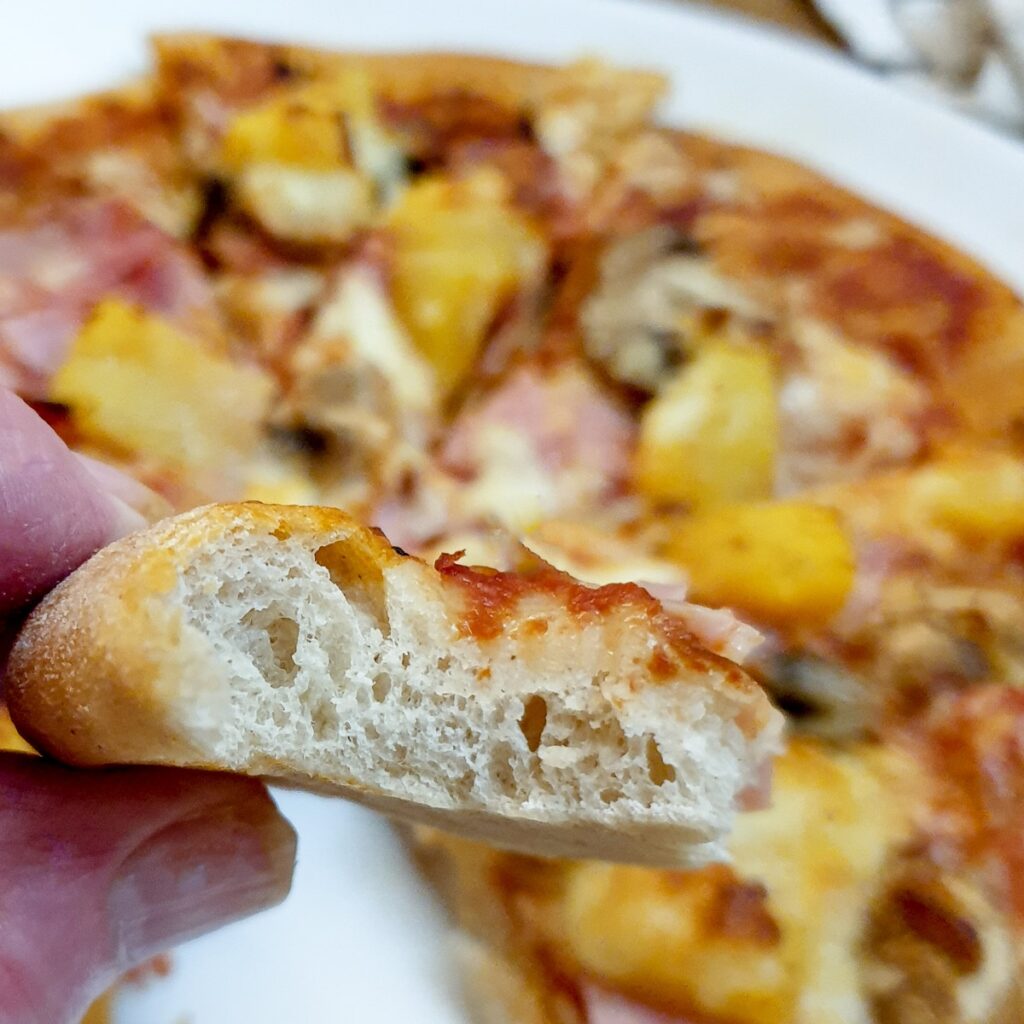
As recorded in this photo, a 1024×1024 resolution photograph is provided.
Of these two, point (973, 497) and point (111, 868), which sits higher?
point (111, 868)

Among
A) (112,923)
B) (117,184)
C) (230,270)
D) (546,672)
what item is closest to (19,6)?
(117,184)

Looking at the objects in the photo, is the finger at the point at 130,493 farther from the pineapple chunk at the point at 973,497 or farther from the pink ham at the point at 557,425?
the pineapple chunk at the point at 973,497

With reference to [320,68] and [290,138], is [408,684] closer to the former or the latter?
[290,138]

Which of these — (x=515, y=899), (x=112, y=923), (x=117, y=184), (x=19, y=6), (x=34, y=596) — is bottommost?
(x=515, y=899)

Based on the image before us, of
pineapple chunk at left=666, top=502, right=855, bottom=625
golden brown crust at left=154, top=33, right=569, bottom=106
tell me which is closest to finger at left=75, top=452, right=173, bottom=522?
pineapple chunk at left=666, top=502, right=855, bottom=625

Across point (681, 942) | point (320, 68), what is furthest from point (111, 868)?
point (320, 68)

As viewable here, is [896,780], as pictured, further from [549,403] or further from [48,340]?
[48,340]

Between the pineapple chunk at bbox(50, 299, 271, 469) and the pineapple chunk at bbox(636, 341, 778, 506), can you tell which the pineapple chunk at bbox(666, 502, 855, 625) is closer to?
the pineapple chunk at bbox(636, 341, 778, 506)

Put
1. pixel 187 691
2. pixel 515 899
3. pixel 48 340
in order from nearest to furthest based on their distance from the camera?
pixel 187 691 < pixel 515 899 < pixel 48 340
